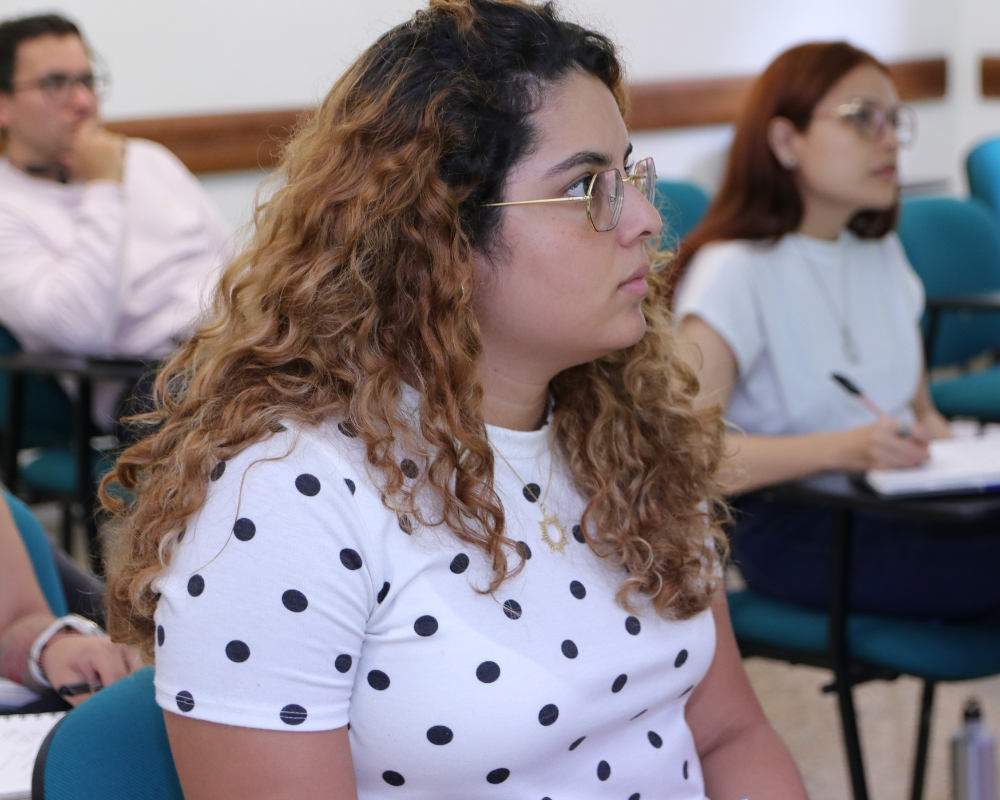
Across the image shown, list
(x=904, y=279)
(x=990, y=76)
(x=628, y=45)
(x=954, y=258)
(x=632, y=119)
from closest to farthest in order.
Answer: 1. (x=904, y=279)
2. (x=954, y=258)
3. (x=628, y=45)
4. (x=632, y=119)
5. (x=990, y=76)

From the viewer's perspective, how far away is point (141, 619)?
3.15 ft

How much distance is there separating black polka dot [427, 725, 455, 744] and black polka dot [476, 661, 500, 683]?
5cm

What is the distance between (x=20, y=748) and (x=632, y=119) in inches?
121

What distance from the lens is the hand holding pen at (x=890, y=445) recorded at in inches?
64.6

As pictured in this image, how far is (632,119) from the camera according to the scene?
3680mm

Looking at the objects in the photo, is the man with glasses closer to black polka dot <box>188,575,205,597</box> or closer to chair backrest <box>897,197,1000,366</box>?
black polka dot <box>188,575,205,597</box>

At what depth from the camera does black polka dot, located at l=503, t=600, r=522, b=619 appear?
95 cm

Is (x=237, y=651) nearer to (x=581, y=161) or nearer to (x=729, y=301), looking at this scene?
(x=581, y=161)

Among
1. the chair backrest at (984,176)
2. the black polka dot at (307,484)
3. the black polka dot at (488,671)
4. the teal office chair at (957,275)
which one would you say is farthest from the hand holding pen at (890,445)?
the chair backrest at (984,176)

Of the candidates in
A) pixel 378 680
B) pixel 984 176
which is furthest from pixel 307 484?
pixel 984 176

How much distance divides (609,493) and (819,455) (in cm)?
72

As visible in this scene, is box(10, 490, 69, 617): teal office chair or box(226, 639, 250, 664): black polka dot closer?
box(226, 639, 250, 664): black polka dot

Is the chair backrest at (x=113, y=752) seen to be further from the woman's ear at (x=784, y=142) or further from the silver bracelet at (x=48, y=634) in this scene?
the woman's ear at (x=784, y=142)

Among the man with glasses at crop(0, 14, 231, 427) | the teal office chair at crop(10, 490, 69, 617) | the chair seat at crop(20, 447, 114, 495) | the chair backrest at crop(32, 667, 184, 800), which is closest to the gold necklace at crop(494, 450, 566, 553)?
the chair backrest at crop(32, 667, 184, 800)
